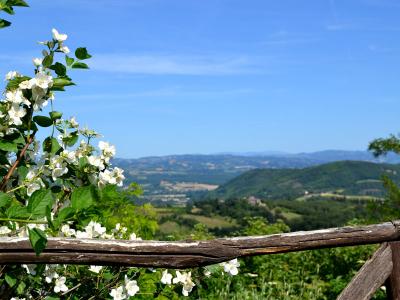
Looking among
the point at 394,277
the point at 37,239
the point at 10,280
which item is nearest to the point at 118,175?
the point at 10,280

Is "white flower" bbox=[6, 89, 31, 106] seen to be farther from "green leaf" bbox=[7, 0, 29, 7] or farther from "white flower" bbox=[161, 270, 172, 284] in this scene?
"white flower" bbox=[161, 270, 172, 284]

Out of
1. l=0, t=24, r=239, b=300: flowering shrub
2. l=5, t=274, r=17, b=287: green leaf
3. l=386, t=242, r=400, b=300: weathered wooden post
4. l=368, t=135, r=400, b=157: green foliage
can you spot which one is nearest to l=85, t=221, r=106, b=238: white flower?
l=0, t=24, r=239, b=300: flowering shrub

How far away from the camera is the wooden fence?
2.35m

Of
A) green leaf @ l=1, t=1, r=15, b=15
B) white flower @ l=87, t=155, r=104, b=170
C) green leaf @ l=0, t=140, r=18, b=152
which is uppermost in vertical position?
green leaf @ l=1, t=1, r=15, b=15

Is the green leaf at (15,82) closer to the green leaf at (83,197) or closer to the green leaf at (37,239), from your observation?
the green leaf at (83,197)

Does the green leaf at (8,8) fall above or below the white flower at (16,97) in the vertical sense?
above

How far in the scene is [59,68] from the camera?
3020 mm

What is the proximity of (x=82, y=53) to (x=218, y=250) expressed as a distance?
1.24 meters

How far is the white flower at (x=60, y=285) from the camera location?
3223 millimetres

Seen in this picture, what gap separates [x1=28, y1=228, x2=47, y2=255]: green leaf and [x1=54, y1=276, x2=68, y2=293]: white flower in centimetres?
111

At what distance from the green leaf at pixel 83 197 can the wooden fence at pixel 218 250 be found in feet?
0.49

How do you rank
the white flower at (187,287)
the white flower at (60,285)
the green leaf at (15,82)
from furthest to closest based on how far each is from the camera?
the white flower at (187,287) < the white flower at (60,285) < the green leaf at (15,82)

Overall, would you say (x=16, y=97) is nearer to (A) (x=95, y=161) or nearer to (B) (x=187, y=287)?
(A) (x=95, y=161)

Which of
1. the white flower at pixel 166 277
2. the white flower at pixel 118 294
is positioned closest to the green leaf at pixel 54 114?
the white flower at pixel 118 294
